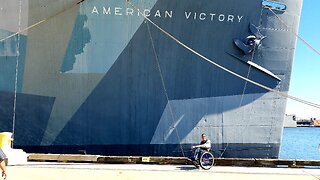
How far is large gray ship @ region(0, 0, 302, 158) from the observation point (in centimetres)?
1263

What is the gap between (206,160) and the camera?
34.2 feet

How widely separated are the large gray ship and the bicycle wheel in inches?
106

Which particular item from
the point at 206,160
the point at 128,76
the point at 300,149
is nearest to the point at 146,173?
the point at 206,160

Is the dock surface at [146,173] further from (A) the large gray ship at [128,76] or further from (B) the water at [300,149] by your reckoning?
(B) the water at [300,149]

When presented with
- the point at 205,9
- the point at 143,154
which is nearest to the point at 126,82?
the point at 143,154

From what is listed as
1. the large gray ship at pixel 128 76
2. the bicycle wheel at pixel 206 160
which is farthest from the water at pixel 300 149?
the bicycle wheel at pixel 206 160

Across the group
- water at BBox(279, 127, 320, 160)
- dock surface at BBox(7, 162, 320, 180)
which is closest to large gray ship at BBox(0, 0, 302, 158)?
dock surface at BBox(7, 162, 320, 180)

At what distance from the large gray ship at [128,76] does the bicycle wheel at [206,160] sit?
106 inches

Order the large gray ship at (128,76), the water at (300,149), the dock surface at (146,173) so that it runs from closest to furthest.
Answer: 1. the dock surface at (146,173)
2. the large gray ship at (128,76)
3. the water at (300,149)

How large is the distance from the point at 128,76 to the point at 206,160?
165 inches

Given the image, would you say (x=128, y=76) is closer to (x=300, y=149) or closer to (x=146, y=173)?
(x=146, y=173)

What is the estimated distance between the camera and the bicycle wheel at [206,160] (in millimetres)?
10375

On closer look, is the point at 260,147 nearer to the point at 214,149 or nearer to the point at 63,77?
the point at 214,149

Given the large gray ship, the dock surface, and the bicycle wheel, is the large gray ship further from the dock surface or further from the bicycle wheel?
the bicycle wheel
